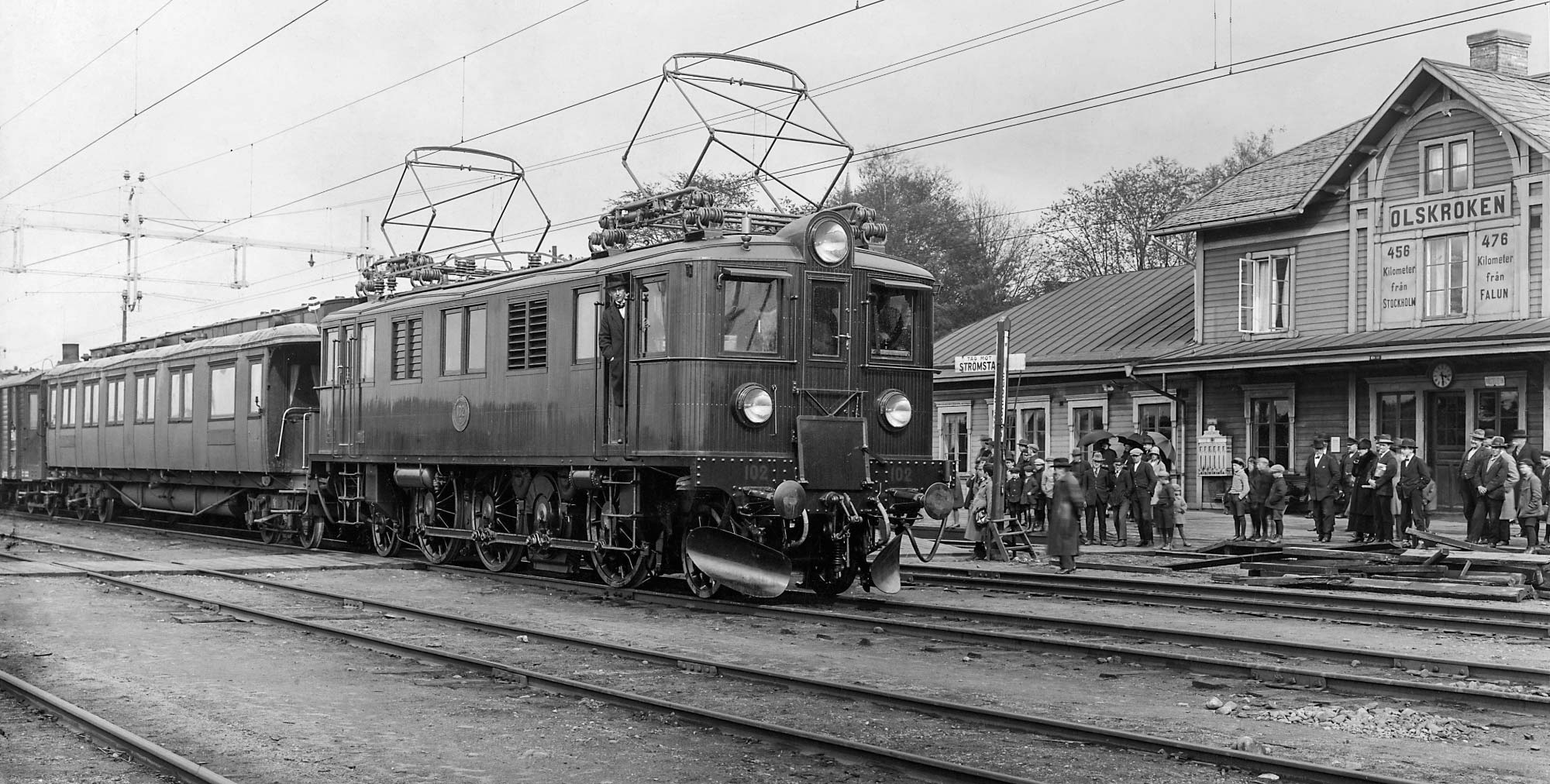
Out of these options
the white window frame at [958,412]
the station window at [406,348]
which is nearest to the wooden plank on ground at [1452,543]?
the station window at [406,348]

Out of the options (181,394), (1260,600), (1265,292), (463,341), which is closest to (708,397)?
(463,341)

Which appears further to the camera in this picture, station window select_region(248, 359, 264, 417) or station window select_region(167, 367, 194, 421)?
station window select_region(167, 367, 194, 421)

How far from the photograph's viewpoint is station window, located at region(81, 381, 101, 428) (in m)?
29.7

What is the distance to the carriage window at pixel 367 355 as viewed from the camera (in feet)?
61.9

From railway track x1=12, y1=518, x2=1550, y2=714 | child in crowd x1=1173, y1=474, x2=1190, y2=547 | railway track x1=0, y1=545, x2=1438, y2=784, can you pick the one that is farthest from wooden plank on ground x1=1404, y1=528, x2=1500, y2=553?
railway track x1=0, y1=545, x2=1438, y2=784

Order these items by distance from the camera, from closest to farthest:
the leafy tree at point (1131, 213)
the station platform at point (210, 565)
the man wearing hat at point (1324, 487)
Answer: the station platform at point (210, 565) → the man wearing hat at point (1324, 487) → the leafy tree at point (1131, 213)

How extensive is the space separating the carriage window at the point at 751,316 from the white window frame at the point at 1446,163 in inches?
686

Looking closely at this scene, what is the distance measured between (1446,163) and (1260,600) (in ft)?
49.3

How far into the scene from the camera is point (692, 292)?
13.5m

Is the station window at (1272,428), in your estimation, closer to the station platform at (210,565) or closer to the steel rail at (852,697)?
the station platform at (210,565)

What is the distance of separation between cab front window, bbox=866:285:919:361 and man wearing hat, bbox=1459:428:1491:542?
917cm

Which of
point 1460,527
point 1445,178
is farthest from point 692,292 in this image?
point 1445,178

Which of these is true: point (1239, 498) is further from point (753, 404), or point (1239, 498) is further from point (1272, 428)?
point (753, 404)

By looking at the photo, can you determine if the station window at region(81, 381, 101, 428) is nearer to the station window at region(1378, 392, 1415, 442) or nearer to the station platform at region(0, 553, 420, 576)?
the station platform at region(0, 553, 420, 576)
